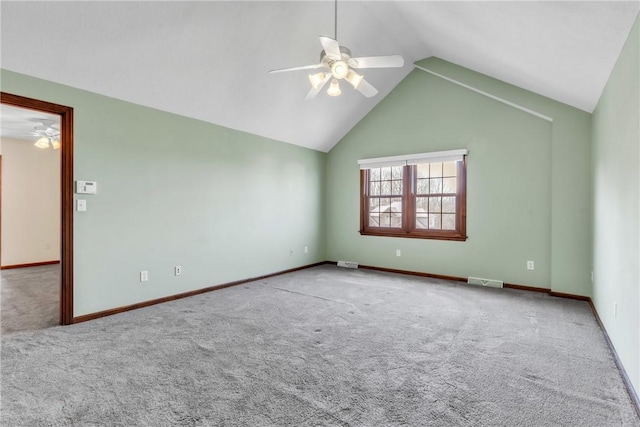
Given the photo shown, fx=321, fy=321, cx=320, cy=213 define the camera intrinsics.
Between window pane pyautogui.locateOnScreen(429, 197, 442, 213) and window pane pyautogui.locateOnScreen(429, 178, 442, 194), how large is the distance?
4.6 inches

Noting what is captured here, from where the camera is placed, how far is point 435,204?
5387mm

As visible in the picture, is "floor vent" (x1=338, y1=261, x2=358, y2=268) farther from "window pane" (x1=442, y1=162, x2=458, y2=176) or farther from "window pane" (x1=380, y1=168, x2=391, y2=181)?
"window pane" (x1=442, y1=162, x2=458, y2=176)

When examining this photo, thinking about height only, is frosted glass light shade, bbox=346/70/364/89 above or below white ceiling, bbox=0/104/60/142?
below

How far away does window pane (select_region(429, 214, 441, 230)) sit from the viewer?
5367 millimetres

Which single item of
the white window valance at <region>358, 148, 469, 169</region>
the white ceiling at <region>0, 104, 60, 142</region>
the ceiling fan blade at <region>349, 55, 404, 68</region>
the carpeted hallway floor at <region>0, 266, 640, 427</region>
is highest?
the white ceiling at <region>0, 104, 60, 142</region>

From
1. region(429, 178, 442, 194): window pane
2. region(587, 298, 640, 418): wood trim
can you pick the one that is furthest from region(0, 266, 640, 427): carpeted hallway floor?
region(429, 178, 442, 194): window pane

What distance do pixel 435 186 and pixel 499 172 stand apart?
0.97 m

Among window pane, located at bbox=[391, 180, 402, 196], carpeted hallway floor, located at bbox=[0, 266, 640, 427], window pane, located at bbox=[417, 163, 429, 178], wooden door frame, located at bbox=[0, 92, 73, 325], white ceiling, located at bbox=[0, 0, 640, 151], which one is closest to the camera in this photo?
carpeted hallway floor, located at bbox=[0, 266, 640, 427]

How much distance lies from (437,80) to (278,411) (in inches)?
204

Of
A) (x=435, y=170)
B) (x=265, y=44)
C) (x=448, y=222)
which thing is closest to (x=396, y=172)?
(x=435, y=170)

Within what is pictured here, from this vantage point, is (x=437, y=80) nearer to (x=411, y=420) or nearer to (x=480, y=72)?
(x=480, y=72)

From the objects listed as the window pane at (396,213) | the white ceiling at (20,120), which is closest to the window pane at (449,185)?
the window pane at (396,213)

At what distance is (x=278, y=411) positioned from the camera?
186cm

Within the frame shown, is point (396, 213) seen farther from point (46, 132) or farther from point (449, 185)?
point (46, 132)
